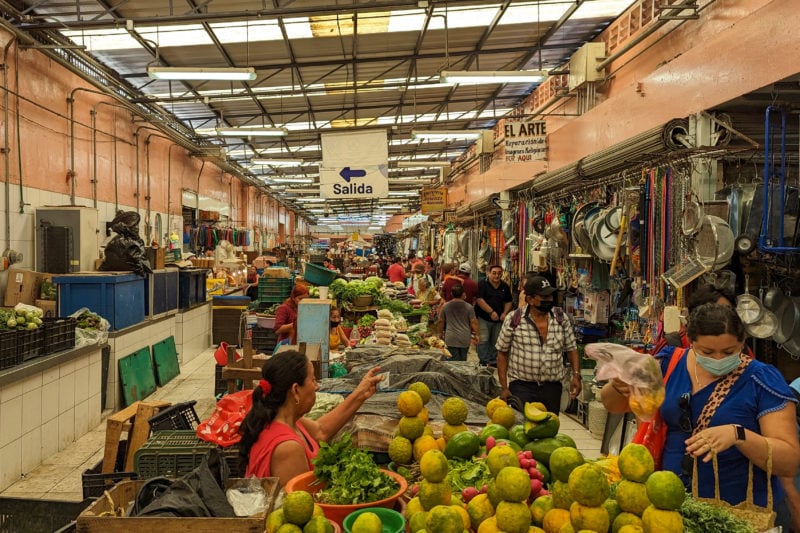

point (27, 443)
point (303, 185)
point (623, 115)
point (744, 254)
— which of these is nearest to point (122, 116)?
point (27, 443)

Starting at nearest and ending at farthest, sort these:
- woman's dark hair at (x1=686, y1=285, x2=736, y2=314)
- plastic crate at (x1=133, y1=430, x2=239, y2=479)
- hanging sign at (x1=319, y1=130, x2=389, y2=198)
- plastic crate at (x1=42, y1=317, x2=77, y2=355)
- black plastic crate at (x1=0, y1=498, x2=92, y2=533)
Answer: black plastic crate at (x1=0, y1=498, x2=92, y2=533), plastic crate at (x1=133, y1=430, x2=239, y2=479), woman's dark hair at (x1=686, y1=285, x2=736, y2=314), plastic crate at (x1=42, y1=317, x2=77, y2=355), hanging sign at (x1=319, y1=130, x2=389, y2=198)

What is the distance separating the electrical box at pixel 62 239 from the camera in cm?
852

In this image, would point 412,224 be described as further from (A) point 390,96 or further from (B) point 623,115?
(B) point 623,115

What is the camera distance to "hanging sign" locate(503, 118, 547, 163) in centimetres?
957

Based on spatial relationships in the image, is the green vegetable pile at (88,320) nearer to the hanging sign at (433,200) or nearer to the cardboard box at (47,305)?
the cardboard box at (47,305)

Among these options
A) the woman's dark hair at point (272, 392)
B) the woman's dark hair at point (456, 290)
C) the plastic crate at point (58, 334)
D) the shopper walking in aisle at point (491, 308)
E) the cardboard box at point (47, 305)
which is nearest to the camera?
the woman's dark hair at point (272, 392)

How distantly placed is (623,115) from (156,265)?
7.37 meters

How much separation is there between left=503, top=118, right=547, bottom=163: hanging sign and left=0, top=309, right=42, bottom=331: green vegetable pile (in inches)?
267

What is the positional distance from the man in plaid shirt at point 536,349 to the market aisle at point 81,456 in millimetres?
1803

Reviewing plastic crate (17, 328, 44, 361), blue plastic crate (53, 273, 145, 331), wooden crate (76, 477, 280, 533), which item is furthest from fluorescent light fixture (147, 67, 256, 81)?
wooden crate (76, 477, 280, 533)

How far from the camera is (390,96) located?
13273 millimetres

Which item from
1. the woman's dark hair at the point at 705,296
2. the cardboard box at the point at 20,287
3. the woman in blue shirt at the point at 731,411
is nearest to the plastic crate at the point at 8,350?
the cardboard box at the point at 20,287

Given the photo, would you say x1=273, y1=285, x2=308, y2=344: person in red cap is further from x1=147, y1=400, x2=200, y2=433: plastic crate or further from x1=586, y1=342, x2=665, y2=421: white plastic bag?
x1=586, y1=342, x2=665, y2=421: white plastic bag

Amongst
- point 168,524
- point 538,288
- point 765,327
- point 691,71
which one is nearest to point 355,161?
point 691,71
